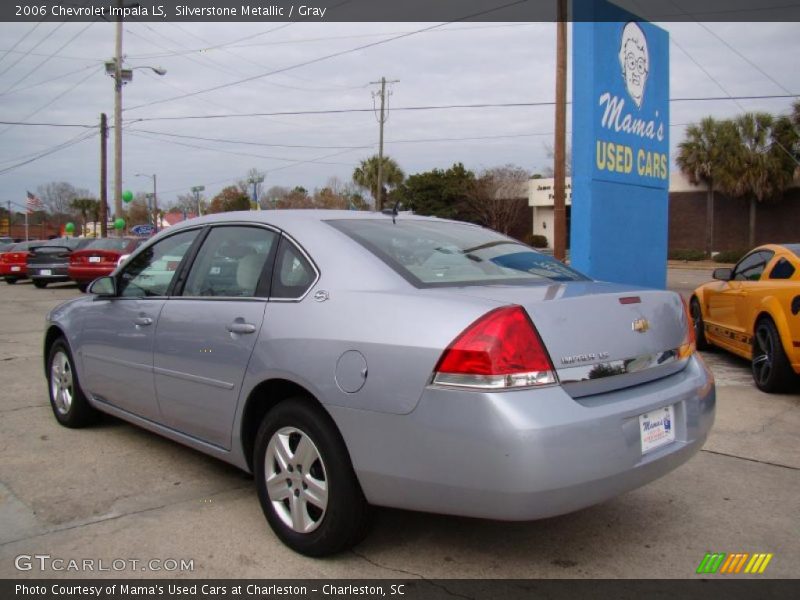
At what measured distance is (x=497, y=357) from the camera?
2.59 metres

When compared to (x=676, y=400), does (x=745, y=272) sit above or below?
above

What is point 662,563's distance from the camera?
123 inches

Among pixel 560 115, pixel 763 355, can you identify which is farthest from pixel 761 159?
pixel 763 355

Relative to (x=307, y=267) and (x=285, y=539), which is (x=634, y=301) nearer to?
(x=307, y=267)

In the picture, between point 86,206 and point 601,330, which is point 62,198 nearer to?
point 86,206

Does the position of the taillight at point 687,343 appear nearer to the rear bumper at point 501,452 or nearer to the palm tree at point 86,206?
the rear bumper at point 501,452

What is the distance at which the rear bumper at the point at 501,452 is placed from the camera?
8.32ft

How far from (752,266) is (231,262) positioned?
236 inches

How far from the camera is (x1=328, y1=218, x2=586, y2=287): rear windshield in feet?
10.8

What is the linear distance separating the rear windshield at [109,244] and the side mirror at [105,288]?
1557 centimetres

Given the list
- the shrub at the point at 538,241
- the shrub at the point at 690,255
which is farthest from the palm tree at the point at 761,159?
the shrub at the point at 538,241

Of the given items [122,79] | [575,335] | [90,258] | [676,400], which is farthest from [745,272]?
[122,79]

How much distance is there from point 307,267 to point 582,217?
784 centimetres
